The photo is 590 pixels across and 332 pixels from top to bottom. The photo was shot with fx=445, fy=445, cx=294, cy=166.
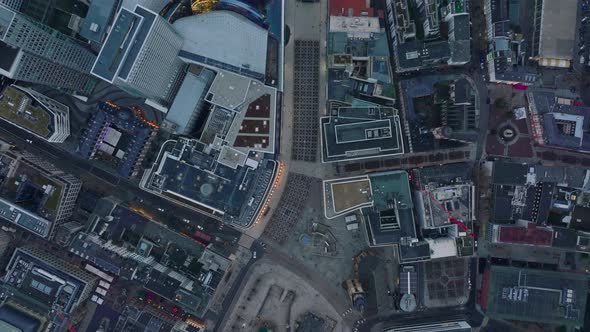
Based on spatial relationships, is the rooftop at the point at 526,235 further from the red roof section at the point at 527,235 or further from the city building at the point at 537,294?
the city building at the point at 537,294

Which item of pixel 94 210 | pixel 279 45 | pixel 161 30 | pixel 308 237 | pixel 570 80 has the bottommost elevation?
pixel 94 210

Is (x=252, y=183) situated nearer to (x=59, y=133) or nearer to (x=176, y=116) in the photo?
(x=176, y=116)

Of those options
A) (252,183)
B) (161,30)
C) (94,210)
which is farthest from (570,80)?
(94,210)

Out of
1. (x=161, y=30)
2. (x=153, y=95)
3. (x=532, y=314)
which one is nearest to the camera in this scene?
(x=161, y=30)

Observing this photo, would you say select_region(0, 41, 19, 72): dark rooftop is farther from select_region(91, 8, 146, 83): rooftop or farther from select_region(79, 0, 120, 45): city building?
select_region(91, 8, 146, 83): rooftop

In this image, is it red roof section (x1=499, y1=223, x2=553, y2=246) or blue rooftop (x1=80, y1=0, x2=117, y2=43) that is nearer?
blue rooftop (x1=80, y1=0, x2=117, y2=43)

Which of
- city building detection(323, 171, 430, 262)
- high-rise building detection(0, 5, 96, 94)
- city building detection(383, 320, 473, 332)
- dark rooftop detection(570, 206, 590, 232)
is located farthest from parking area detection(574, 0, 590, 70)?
high-rise building detection(0, 5, 96, 94)

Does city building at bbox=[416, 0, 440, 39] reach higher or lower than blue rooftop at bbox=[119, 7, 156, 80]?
higher

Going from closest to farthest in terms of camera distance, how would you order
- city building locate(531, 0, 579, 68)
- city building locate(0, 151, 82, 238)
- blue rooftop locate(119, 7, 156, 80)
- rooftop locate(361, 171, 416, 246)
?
blue rooftop locate(119, 7, 156, 80) → city building locate(0, 151, 82, 238) → rooftop locate(361, 171, 416, 246) → city building locate(531, 0, 579, 68)
